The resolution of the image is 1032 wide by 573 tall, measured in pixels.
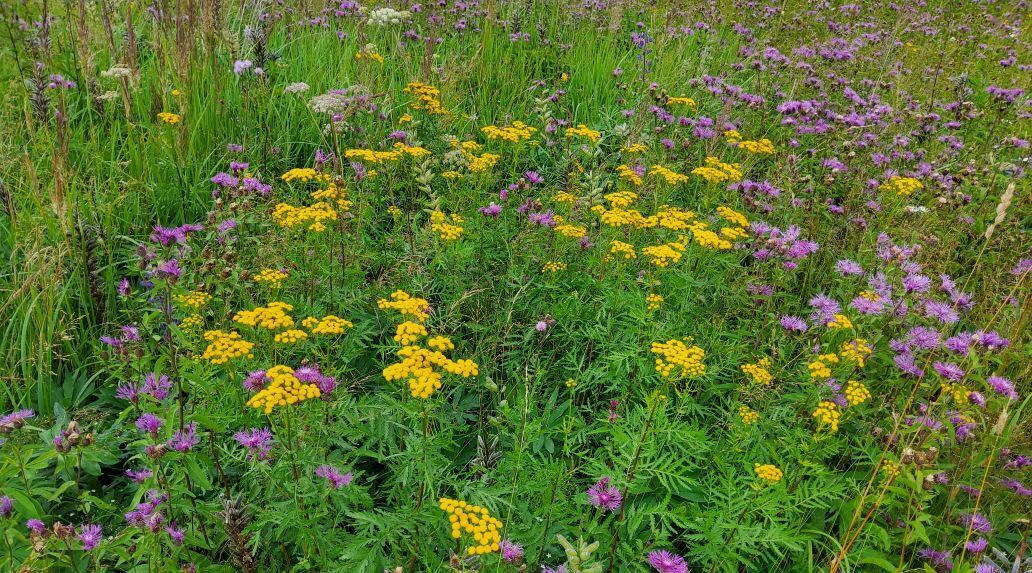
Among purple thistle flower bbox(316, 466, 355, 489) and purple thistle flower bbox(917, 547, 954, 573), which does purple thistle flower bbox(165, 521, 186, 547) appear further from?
purple thistle flower bbox(917, 547, 954, 573)

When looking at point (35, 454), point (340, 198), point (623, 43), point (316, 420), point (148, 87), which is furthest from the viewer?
point (623, 43)

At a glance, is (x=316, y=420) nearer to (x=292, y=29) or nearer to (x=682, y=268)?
(x=682, y=268)

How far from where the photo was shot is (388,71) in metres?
5.22

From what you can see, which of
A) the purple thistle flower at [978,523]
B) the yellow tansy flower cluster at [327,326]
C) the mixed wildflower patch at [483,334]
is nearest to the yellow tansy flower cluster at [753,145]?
the mixed wildflower patch at [483,334]

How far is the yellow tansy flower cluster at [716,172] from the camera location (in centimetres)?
313

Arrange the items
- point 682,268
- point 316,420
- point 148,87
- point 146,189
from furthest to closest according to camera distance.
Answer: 1. point 148,87
2. point 146,189
3. point 682,268
4. point 316,420

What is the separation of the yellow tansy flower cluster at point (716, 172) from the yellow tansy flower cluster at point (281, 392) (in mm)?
2322

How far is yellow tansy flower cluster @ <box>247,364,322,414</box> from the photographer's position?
5.17 ft

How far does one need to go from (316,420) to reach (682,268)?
1.94 m

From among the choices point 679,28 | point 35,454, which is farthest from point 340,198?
point 679,28

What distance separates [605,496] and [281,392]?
99 centimetres

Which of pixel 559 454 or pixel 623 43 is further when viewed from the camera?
pixel 623 43

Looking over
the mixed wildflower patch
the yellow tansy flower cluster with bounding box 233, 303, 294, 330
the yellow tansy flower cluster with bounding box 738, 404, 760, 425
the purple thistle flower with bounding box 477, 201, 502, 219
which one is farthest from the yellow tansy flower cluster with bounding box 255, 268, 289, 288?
the yellow tansy flower cluster with bounding box 738, 404, 760, 425

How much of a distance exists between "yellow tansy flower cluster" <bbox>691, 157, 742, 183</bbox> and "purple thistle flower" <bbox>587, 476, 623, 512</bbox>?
189 cm
